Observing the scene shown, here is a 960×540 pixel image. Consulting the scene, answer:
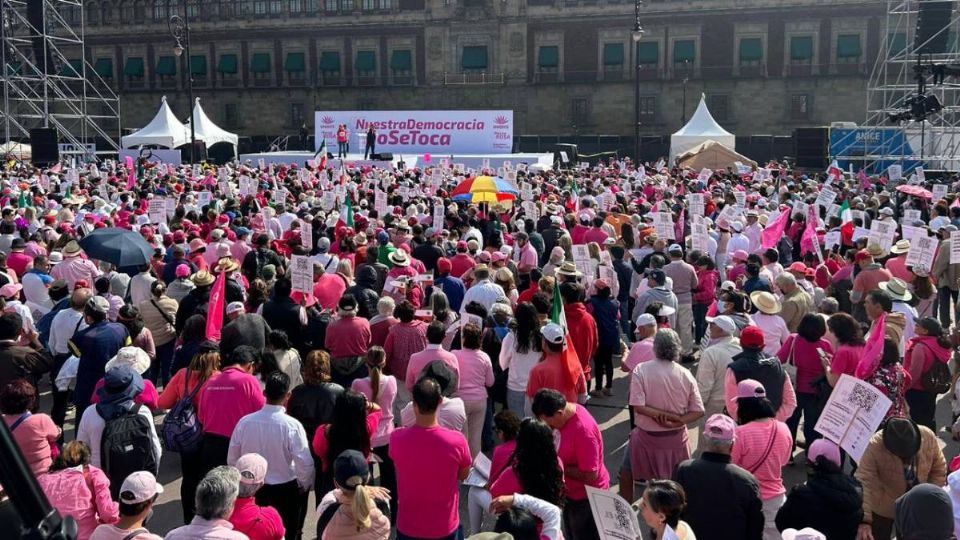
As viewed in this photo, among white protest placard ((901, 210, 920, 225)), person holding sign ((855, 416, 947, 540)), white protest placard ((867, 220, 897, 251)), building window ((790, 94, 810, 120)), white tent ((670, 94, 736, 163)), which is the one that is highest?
building window ((790, 94, 810, 120))

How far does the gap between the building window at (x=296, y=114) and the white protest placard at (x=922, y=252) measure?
163 feet

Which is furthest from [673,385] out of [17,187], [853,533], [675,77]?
[675,77]

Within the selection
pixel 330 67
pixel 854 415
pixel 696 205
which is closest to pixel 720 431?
pixel 854 415

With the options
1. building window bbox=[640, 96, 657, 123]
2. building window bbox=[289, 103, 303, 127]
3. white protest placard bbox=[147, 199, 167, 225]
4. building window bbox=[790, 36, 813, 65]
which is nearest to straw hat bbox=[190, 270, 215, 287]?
white protest placard bbox=[147, 199, 167, 225]

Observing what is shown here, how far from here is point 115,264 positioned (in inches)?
408

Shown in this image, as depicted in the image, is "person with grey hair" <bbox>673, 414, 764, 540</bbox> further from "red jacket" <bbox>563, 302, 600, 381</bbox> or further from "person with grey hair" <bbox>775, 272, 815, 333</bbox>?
"person with grey hair" <bbox>775, 272, 815, 333</bbox>

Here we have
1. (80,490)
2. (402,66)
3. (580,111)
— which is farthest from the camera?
(402,66)

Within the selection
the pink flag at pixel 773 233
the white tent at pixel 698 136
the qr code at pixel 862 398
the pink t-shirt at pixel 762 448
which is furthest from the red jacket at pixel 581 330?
the white tent at pixel 698 136

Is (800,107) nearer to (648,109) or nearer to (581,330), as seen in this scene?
(648,109)

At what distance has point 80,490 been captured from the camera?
191 inches

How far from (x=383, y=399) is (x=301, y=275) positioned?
306cm

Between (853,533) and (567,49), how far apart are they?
50.9m

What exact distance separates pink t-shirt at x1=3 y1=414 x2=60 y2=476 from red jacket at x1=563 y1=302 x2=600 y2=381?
4.25 meters

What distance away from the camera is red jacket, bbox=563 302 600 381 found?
826cm
